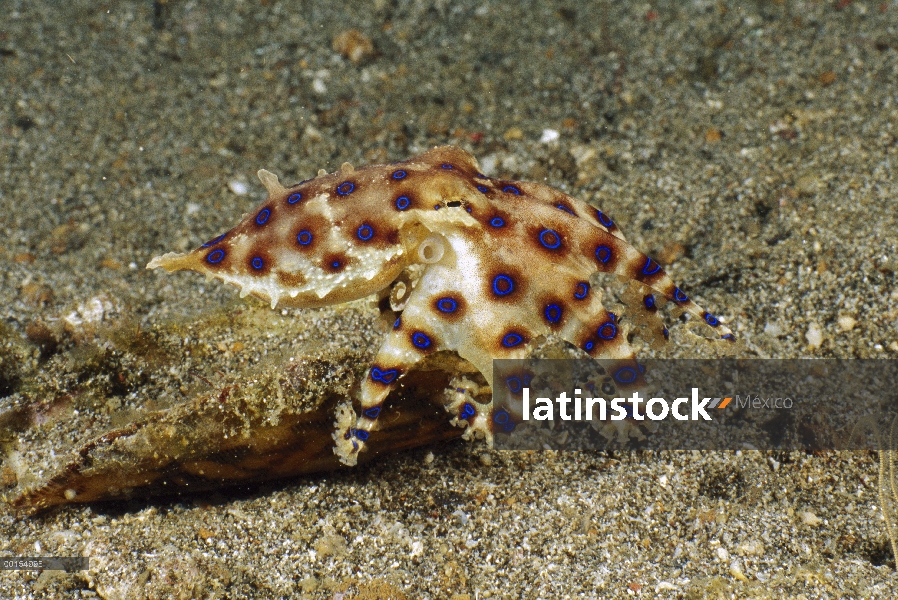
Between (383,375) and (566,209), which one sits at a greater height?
(566,209)

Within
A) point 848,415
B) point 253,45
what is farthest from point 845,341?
point 253,45

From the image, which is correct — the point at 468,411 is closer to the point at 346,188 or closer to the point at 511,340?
the point at 511,340

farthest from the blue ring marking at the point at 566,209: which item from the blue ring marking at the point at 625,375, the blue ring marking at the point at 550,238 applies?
the blue ring marking at the point at 625,375

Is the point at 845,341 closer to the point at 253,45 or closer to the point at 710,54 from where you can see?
the point at 710,54

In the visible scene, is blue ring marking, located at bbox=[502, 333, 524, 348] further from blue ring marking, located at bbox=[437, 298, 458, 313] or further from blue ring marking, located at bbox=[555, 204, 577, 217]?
blue ring marking, located at bbox=[555, 204, 577, 217]

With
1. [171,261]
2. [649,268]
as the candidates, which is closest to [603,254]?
[649,268]

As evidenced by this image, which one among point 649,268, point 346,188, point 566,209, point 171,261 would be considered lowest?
point 649,268

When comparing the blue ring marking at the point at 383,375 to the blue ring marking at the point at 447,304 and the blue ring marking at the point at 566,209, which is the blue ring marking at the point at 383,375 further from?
the blue ring marking at the point at 566,209
